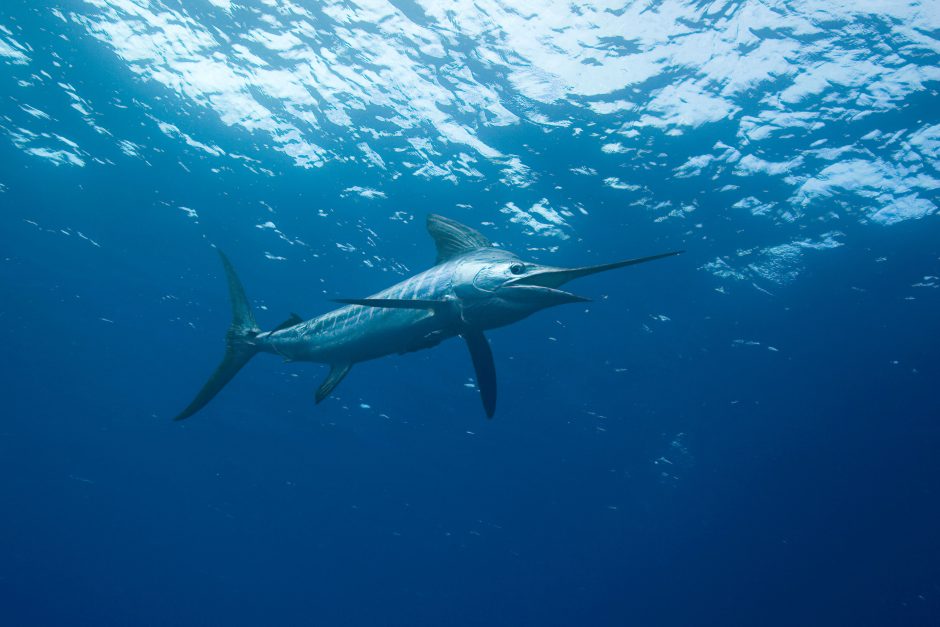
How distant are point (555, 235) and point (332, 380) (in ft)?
25.6

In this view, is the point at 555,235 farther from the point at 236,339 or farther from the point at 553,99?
the point at 236,339

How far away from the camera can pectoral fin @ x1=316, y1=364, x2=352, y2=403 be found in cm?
479

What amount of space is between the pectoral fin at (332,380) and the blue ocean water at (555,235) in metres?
6.12

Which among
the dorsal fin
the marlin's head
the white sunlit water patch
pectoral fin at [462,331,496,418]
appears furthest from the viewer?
the white sunlit water patch

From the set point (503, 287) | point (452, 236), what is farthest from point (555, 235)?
point (503, 287)

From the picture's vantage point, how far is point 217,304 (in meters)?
17.0

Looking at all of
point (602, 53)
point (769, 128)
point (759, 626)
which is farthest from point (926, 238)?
point (759, 626)

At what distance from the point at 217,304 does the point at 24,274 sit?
874cm

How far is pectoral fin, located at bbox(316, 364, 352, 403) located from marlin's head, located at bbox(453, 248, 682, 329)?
174 cm

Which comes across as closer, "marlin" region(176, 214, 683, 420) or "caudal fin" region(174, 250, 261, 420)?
"marlin" region(176, 214, 683, 420)

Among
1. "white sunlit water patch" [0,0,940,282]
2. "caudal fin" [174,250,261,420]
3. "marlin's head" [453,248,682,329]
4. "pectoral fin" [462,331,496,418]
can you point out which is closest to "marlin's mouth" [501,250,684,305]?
"marlin's head" [453,248,682,329]

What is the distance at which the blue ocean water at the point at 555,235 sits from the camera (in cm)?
831

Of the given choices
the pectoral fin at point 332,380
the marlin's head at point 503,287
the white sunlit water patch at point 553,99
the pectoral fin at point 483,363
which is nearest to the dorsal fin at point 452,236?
the marlin's head at point 503,287

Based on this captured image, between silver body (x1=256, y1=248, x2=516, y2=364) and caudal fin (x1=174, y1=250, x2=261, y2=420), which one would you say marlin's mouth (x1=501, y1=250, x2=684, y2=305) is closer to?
silver body (x1=256, y1=248, x2=516, y2=364)
